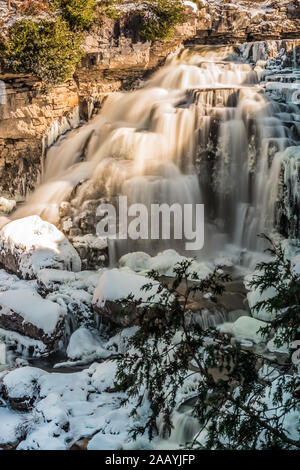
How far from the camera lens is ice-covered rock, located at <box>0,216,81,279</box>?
1089 centimetres

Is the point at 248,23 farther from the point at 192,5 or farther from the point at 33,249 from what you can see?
the point at 33,249

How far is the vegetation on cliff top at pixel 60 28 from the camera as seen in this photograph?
1459 centimetres

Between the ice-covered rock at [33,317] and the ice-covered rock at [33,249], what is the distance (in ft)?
5.92

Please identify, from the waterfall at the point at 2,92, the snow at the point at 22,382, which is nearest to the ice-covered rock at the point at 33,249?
the snow at the point at 22,382

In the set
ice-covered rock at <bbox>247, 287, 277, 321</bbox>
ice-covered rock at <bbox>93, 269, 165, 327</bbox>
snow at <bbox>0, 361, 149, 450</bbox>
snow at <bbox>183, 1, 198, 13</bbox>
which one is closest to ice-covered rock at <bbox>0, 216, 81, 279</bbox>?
ice-covered rock at <bbox>93, 269, 165, 327</bbox>

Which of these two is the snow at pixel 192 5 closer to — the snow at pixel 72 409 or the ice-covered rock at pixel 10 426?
the snow at pixel 72 409

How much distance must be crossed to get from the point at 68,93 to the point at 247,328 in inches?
460

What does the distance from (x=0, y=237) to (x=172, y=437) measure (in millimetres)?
7579

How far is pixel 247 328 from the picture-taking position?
8.48 m

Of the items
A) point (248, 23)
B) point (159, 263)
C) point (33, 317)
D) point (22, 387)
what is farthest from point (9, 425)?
point (248, 23)

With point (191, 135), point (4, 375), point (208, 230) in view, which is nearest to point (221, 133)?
point (191, 135)

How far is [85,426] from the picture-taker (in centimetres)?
632

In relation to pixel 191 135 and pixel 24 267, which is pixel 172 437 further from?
pixel 191 135

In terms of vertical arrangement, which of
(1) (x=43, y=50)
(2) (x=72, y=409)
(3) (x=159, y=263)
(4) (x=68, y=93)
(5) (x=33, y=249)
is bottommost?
(2) (x=72, y=409)
